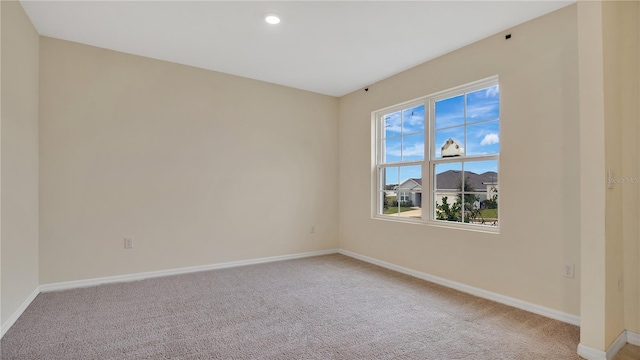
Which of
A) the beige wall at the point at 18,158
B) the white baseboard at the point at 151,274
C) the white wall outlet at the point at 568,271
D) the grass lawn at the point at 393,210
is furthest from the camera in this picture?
the grass lawn at the point at 393,210

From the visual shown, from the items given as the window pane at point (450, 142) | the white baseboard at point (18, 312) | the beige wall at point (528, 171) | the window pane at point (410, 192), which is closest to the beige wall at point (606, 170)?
the beige wall at point (528, 171)

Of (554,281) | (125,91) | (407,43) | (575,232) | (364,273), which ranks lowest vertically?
(364,273)

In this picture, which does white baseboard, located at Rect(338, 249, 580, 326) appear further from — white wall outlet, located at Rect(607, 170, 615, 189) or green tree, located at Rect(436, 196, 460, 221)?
white wall outlet, located at Rect(607, 170, 615, 189)

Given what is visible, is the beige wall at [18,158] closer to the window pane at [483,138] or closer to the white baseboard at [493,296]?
the white baseboard at [493,296]

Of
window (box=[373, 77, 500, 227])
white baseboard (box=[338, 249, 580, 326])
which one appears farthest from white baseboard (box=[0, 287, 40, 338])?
window (box=[373, 77, 500, 227])

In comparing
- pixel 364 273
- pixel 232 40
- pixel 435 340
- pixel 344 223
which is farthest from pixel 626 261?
pixel 232 40

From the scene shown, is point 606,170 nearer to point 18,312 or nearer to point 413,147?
point 413,147

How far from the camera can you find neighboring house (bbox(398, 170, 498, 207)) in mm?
3089

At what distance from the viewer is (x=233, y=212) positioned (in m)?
4.14

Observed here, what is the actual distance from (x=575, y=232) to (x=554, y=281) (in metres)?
0.44

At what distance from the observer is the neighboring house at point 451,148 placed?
3.37 meters

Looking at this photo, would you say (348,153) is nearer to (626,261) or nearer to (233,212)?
(233,212)

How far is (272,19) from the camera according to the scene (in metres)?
2.75

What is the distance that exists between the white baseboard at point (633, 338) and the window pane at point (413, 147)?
229 cm
